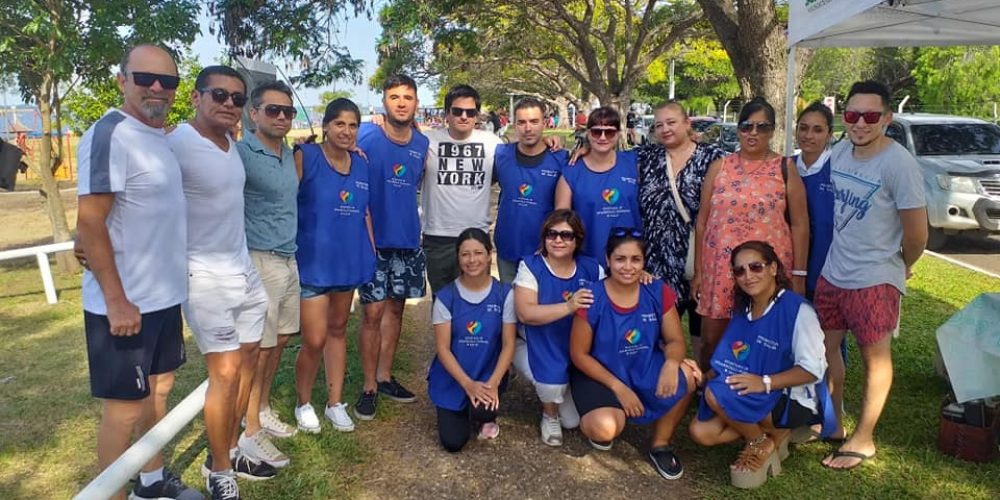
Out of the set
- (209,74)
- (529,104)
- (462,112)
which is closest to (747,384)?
(529,104)

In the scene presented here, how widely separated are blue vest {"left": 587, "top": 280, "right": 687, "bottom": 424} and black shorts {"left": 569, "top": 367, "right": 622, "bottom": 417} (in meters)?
0.10

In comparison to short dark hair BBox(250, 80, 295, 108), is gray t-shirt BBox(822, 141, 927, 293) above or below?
below

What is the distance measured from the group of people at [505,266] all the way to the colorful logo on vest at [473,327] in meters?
0.01

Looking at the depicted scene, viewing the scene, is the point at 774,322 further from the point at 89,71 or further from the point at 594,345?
the point at 89,71

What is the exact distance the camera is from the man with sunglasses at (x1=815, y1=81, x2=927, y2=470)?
324 cm

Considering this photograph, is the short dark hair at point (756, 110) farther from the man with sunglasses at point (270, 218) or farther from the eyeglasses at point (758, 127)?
the man with sunglasses at point (270, 218)

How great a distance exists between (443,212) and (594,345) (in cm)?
127

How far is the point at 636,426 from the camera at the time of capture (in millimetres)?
4074

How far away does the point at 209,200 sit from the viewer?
9.39 ft

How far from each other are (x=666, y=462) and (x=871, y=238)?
1.45 metres

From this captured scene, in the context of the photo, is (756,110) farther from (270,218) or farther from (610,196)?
(270,218)

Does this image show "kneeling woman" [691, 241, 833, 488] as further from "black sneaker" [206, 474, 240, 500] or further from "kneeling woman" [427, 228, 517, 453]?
"black sneaker" [206, 474, 240, 500]

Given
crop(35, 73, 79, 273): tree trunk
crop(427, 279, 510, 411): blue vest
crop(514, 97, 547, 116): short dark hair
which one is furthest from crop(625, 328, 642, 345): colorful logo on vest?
crop(35, 73, 79, 273): tree trunk

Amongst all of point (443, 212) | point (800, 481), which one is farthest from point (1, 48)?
point (800, 481)
